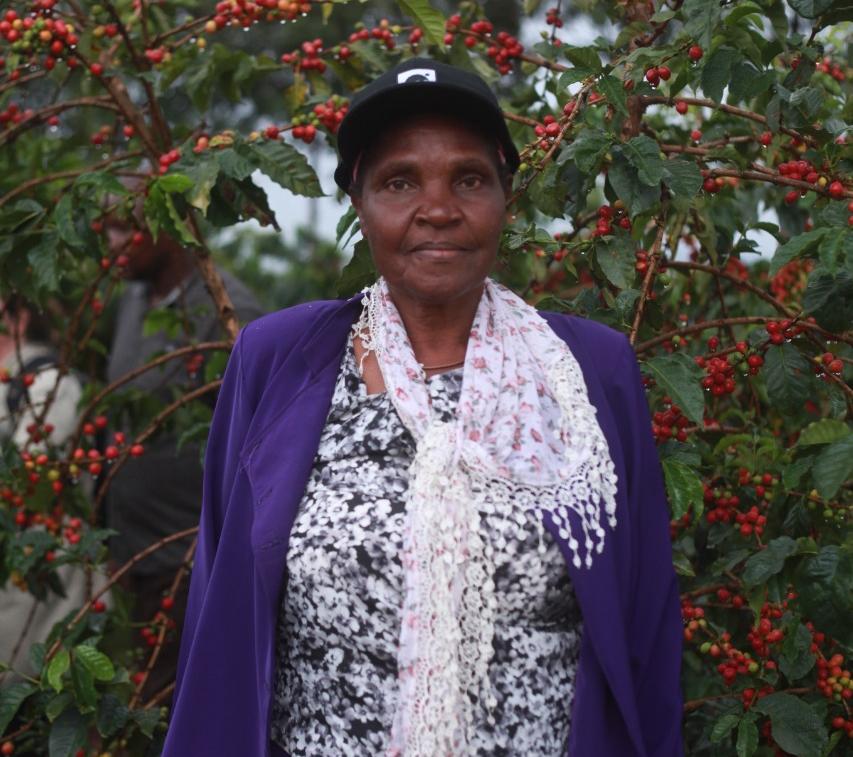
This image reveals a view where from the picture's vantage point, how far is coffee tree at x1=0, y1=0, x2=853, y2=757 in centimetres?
221

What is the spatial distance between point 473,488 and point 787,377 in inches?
32.8

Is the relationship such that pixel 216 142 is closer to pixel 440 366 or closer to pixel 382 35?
pixel 382 35

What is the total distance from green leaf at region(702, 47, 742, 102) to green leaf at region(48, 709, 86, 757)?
181 centimetres

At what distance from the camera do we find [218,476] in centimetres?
197

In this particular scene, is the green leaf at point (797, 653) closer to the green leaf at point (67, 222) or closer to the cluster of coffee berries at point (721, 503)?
the cluster of coffee berries at point (721, 503)

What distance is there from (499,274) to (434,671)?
2.03 metres

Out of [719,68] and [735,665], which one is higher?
[719,68]

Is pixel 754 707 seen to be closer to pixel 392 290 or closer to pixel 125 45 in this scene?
pixel 392 290

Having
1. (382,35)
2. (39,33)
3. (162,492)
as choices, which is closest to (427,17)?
(382,35)

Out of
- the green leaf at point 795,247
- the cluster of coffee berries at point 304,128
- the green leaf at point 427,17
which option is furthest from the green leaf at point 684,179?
the cluster of coffee berries at point 304,128

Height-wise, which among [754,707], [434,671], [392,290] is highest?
[392,290]

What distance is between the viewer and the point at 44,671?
8.60 feet

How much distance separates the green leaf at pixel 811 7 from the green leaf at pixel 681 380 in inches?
24.8

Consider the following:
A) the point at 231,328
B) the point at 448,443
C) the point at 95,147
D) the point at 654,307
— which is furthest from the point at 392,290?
the point at 95,147
